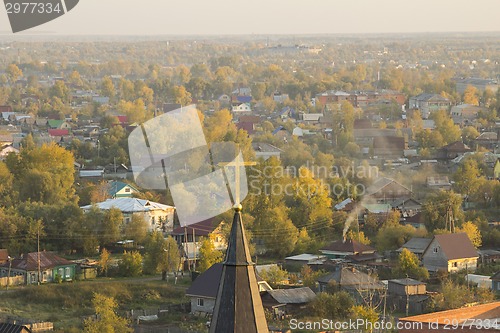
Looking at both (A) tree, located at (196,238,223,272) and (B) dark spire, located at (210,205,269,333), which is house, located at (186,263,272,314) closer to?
(A) tree, located at (196,238,223,272)

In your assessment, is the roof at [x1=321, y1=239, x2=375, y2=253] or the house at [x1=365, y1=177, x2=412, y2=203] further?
the house at [x1=365, y1=177, x2=412, y2=203]

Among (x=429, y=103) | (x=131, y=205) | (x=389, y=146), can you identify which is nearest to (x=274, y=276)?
(x=131, y=205)

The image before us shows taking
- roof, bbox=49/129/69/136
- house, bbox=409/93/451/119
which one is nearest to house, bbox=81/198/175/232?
roof, bbox=49/129/69/136

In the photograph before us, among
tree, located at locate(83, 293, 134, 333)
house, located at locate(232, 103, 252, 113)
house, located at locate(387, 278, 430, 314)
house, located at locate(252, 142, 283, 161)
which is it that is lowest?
house, located at locate(232, 103, 252, 113)

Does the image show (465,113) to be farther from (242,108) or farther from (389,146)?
(389,146)

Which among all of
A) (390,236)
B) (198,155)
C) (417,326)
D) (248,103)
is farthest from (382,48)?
(417,326)

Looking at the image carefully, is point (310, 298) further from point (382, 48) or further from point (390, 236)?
point (382, 48)

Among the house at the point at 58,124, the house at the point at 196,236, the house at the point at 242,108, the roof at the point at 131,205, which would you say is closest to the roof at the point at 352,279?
the house at the point at 196,236
